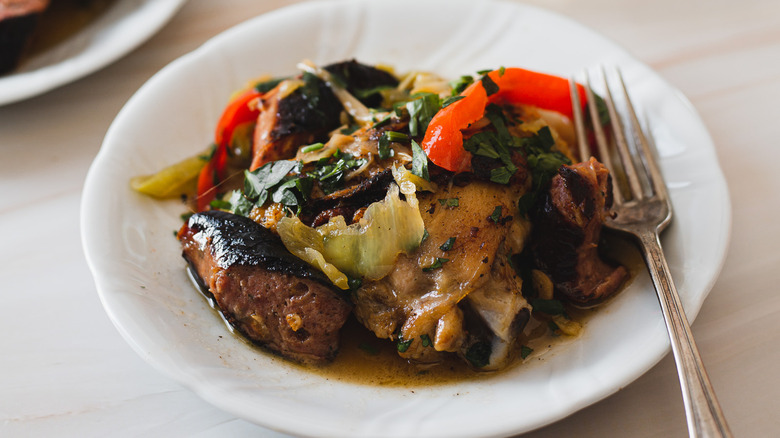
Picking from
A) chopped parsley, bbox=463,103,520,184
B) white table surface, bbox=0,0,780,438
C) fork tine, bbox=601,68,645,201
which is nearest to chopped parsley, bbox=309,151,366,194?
chopped parsley, bbox=463,103,520,184

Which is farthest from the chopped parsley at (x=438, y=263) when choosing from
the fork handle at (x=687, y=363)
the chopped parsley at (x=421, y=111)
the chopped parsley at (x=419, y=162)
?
the fork handle at (x=687, y=363)

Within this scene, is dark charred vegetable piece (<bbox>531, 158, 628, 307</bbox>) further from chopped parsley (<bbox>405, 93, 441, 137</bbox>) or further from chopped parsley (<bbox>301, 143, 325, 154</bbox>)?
chopped parsley (<bbox>301, 143, 325, 154</bbox>)

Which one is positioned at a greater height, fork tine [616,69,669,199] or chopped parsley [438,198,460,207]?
chopped parsley [438,198,460,207]

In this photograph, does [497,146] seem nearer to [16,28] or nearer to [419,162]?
[419,162]

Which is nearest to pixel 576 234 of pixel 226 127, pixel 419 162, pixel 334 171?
pixel 419 162

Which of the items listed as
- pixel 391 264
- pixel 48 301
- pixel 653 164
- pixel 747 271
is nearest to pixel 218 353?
pixel 391 264

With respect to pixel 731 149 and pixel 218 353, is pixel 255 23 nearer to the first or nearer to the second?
pixel 218 353
